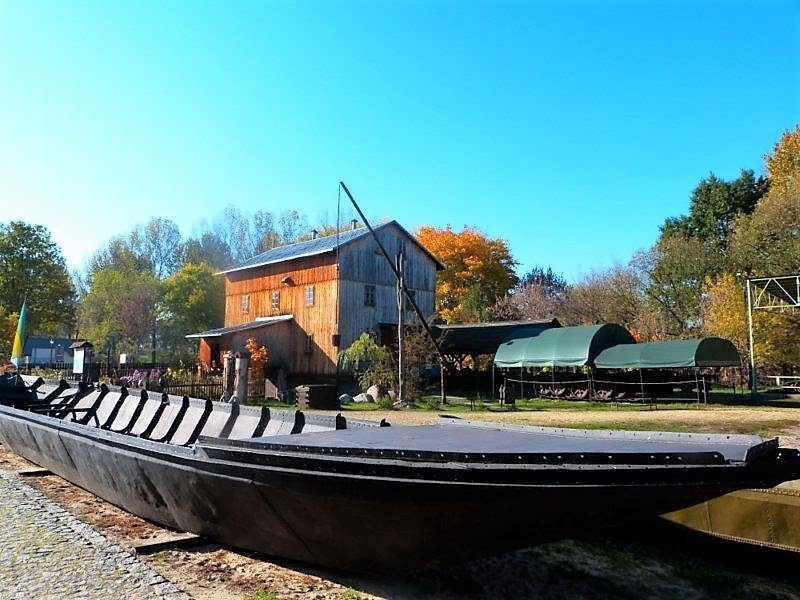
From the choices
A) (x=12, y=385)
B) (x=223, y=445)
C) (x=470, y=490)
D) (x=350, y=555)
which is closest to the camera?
(x=470, y=490)

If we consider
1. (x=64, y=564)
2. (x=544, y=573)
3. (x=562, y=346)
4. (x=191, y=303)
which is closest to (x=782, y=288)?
(x=562, y=346)

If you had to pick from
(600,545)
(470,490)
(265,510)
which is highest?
(470,490)

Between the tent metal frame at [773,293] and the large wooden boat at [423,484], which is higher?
the tent metal frame at [773,293]

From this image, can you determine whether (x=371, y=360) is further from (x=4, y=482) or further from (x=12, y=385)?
(x=4, y=482)

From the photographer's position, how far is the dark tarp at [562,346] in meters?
23.4

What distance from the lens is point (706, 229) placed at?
40125mm

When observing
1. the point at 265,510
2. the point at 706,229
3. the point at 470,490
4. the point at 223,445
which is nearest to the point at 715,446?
the point at 470,490

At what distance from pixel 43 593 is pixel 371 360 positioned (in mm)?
21391

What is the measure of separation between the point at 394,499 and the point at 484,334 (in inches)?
1030

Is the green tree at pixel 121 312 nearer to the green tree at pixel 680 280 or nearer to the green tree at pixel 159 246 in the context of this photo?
the green tree at pixel 159 246

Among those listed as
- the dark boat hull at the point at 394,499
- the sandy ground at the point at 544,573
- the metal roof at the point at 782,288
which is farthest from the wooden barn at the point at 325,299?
the dark boat hull at the point at 394,499

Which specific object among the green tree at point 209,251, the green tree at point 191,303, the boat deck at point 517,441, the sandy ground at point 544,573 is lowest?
the sandy ground at point 544,573

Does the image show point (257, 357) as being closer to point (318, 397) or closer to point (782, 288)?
point (318, 397)

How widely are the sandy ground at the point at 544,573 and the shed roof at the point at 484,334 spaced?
74.8ft
